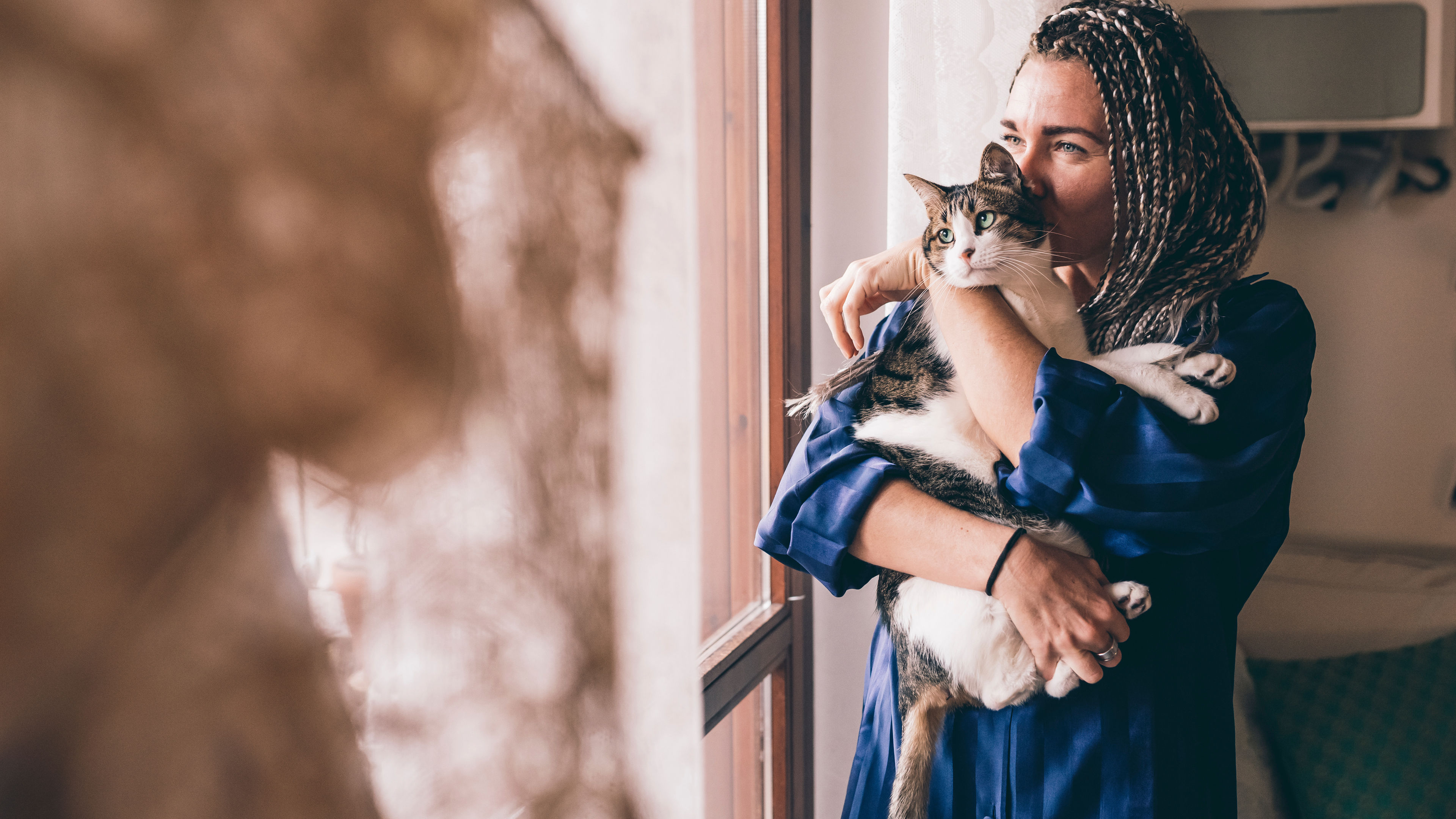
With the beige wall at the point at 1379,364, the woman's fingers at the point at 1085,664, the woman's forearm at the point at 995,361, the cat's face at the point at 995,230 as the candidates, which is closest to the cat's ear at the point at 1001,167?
the cat's face at the point at 995,230

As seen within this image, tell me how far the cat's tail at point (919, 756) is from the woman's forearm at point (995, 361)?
0.31 m

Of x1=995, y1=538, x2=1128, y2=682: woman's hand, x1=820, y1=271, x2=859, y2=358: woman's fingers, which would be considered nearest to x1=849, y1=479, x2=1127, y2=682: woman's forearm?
x1=995, y1=538, x2=1128, y2=682: woman's hand

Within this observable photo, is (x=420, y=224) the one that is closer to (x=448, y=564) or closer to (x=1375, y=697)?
(x=448, y=564)

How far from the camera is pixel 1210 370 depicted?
689mm

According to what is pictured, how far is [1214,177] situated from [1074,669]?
0.56 m

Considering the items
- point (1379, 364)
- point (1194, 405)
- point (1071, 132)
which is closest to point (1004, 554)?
point (1194, 405)

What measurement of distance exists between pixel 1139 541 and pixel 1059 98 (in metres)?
0.49

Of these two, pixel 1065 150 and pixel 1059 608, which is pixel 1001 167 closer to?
pixel 1065 150

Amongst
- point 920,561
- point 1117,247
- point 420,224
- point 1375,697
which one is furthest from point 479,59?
point 1375,697

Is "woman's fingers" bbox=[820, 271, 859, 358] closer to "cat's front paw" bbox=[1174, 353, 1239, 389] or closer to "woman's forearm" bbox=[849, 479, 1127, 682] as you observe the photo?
"woman's forearm" bbox=[849, 479, 1127, 682]

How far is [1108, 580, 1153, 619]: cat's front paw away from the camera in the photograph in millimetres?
699

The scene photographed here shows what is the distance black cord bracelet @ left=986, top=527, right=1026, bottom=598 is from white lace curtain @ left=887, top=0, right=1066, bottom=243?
2.13 ft

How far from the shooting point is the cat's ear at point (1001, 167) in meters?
0.79

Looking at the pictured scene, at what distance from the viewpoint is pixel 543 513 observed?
5.4 inches
